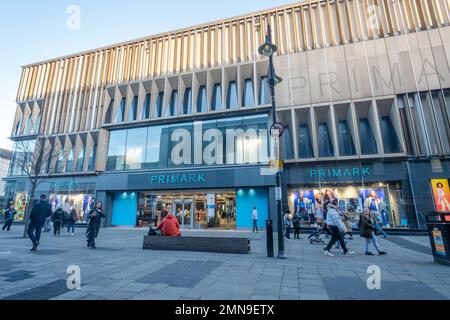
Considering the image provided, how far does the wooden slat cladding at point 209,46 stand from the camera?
782 inches

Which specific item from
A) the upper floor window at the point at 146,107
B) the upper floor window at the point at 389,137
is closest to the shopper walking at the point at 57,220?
the upper floor window at the point at 146,107

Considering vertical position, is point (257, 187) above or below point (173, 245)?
above

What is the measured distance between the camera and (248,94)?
22.4m

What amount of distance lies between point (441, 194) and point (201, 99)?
21.0 meters

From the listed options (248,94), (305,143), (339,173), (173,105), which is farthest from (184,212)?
(339,173)

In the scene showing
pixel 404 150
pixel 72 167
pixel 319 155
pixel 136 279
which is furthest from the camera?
pixel 72 167

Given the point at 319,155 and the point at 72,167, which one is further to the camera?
the point at 72,167

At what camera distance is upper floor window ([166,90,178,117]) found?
23.4 metres

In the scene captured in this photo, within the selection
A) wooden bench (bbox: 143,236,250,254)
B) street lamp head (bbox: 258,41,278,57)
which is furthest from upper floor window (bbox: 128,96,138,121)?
street lamp head (bbox: 258,41,278,57)

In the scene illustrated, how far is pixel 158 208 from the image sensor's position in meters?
22.0

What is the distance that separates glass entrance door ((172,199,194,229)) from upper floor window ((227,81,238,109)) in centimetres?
998
